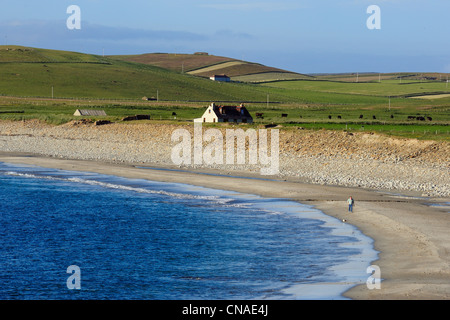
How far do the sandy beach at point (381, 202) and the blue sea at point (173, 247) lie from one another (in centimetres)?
116

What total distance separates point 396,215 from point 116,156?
1544 inches

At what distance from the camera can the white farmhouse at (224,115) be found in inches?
3578

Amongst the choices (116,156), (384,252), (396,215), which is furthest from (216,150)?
(384,252)

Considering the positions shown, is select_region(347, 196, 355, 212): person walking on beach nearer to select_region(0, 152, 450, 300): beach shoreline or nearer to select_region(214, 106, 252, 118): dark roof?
select_region(0, 152, 450, 300): beach shoreline

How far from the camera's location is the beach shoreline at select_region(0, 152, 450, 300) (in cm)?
2228

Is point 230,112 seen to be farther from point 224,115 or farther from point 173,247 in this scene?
point 173,247

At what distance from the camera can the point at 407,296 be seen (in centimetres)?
2070

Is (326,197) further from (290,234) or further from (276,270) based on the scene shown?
(276,270)
